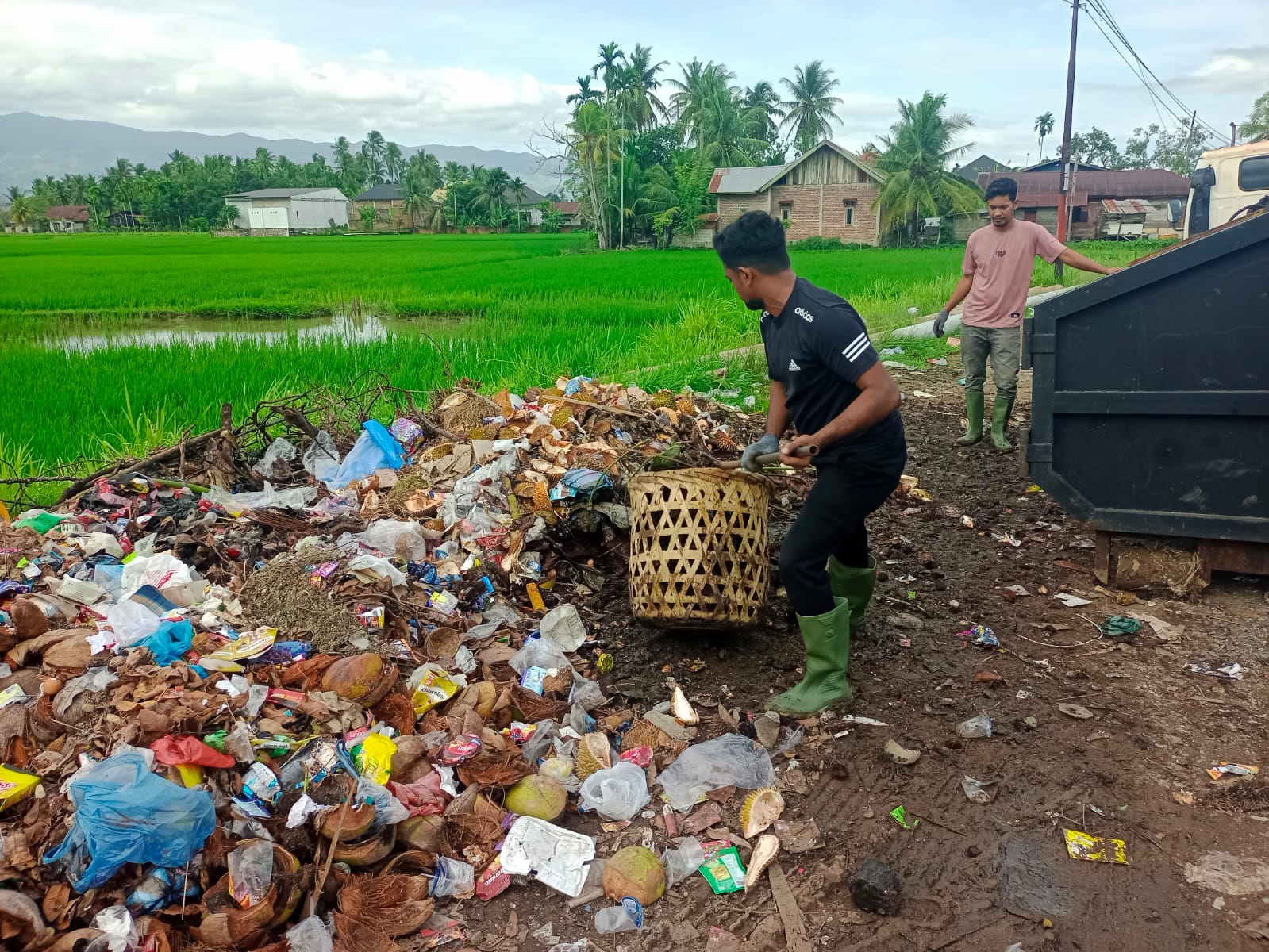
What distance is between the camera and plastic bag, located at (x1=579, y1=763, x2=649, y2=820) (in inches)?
101

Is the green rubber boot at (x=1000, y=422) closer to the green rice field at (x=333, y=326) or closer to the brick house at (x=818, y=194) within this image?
the green rice field at (x=333, y=326)

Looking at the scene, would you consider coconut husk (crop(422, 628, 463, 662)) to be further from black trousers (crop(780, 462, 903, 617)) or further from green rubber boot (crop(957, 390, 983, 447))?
green rubber boot (crop(957, 390, 983, 447))

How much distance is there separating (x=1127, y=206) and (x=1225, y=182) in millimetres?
47562

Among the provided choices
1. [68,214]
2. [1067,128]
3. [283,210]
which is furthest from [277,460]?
[68,214]

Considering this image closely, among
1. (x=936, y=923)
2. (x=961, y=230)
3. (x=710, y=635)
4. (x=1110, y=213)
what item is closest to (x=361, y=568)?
(x=710, y=635)

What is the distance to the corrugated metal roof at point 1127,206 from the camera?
45719mm

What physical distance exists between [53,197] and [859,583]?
104 m

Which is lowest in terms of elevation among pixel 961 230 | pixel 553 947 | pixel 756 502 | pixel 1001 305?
pixel 553 947

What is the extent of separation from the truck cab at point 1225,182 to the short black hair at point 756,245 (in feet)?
23.4

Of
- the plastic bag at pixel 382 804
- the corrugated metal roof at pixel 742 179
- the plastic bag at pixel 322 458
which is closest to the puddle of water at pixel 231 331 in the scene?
the plastic bag at pixel 322 458

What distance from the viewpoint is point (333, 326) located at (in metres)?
14.5

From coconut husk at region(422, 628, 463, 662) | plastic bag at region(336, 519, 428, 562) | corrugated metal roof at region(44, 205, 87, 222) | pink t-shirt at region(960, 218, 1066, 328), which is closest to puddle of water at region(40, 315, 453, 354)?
pink t-shirt at region(960, 218, 1066, 328)

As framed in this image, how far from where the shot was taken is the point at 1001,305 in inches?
228

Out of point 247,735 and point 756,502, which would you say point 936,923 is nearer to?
point 756,502
